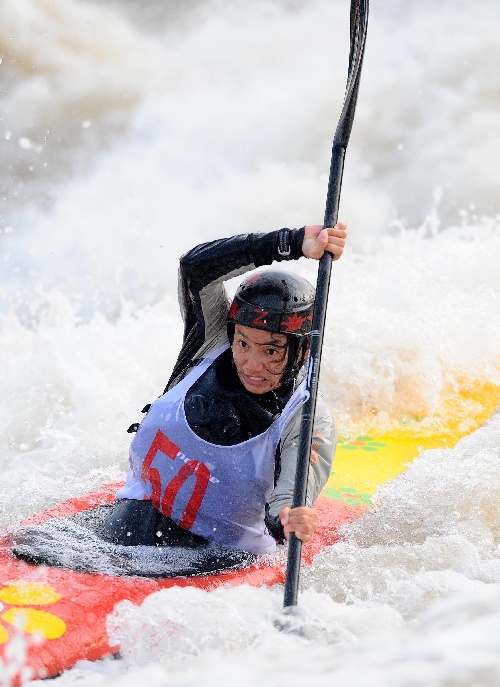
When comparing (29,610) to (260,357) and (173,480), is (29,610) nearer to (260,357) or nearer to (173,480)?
(173,480)

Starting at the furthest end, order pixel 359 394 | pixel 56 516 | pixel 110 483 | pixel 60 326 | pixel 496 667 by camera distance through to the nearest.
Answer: pixel 60 326
pixel 359 394
pixel 110 483
pixel 56 516
pixel 496 667

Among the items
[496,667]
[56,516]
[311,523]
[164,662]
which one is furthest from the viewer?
[56,516]

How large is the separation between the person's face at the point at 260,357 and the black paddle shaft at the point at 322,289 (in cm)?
25

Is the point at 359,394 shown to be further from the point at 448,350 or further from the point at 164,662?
the point at 164,662

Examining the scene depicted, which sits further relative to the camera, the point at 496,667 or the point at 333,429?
the point at 333,429

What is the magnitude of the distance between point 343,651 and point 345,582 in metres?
1.27

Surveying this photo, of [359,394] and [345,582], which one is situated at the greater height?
[359,394]

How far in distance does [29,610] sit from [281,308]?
1.05m

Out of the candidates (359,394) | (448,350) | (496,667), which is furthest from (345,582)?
(448,350)

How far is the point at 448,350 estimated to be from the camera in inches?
207

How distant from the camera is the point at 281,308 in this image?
235cm

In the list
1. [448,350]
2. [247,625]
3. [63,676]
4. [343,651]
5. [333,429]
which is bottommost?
[63,676]

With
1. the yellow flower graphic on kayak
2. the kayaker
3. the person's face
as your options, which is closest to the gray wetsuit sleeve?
the kayaker

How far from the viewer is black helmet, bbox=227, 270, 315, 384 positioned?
92.4 inches
